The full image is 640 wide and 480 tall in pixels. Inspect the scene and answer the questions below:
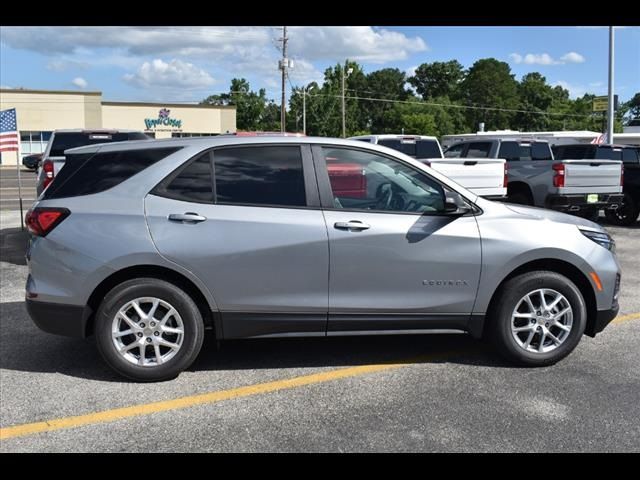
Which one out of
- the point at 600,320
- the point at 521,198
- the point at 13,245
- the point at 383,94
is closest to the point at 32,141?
the point at 13,245

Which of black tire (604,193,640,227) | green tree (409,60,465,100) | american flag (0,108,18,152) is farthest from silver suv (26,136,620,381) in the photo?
green tree (409,60,465,100)

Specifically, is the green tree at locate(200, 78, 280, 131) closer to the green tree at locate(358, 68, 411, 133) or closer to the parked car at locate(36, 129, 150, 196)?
the green tree at locate(358, 68, 411, 133)

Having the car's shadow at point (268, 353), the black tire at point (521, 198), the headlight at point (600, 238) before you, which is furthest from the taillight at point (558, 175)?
the car's shadow at point (268, 353)

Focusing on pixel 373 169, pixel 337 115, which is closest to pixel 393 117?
pixel 337 115

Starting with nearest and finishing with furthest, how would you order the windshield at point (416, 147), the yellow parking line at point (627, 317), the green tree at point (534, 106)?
1. the yellow parking line at point (627, 317)
2. the windshield at point (416, 147)
3. the green tree at point (534, 106)

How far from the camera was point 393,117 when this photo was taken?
95.2 m

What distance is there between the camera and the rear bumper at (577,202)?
11.5 m

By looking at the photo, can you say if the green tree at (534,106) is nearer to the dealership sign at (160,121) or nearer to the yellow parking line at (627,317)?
the dealership sign at (160,121)

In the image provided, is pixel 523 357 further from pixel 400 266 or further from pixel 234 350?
pixel 234 350

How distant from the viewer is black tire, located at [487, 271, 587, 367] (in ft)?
15.1

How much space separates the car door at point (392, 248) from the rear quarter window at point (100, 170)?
1.27 meters

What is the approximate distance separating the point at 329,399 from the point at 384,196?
155 centimetres

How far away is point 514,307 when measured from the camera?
181 inches
